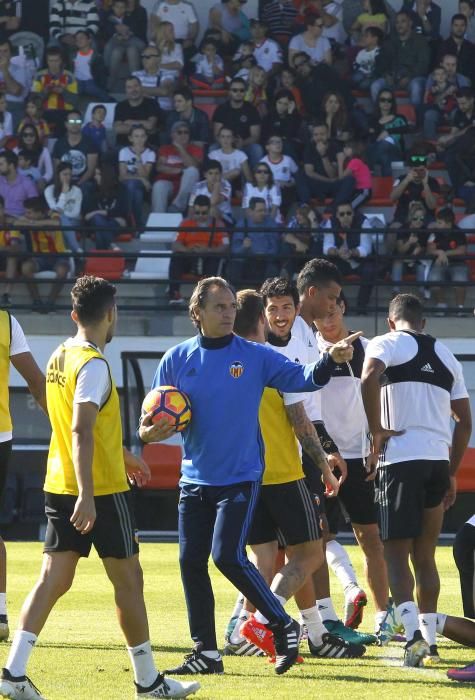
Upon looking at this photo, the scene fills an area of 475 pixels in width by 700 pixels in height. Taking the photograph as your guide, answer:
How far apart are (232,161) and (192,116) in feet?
4.32

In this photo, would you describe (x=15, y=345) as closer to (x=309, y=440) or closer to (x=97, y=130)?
(x=309, y=440)

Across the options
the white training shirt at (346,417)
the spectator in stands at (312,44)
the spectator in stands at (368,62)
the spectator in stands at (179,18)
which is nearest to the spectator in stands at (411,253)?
the spectator in stands at (368,62)

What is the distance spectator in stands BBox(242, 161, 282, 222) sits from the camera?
1920cm

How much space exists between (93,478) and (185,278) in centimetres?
1293

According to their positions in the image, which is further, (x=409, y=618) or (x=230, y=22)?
(x=230, y=22)

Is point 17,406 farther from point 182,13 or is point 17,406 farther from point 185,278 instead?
point 182,13

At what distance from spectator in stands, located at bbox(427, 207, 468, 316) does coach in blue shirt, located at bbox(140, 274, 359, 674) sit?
12046 millimetres

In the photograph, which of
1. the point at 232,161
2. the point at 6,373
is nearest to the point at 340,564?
the point at 6,373

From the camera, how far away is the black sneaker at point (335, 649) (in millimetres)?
7332

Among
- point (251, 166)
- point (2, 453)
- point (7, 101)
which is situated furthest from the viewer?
point (7, 101)

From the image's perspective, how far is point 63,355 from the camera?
5.93 m

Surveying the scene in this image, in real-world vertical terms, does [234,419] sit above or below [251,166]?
below

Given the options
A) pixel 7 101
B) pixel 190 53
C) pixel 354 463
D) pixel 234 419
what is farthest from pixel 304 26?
pixel 234 419

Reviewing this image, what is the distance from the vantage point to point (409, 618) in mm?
6797
